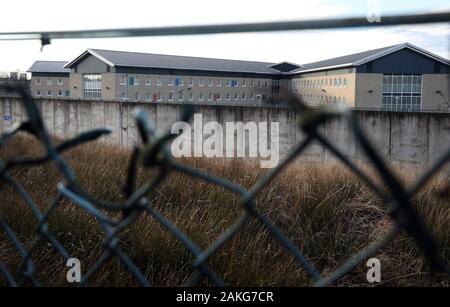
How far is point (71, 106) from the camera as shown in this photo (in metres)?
19.3

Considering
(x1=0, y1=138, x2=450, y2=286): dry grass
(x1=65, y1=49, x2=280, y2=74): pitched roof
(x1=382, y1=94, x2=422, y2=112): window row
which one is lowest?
(x1=0, y1=138, x2=450, y2=286): dry grass

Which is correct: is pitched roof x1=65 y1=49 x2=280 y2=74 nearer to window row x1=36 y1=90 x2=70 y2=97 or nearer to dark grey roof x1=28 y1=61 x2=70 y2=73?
dark grey roof x1=28 y1=61 x2=70 y2=73

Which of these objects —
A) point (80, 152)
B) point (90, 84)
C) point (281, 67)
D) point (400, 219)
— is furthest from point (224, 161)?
point (281, 67)

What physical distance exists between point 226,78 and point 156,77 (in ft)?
20.2

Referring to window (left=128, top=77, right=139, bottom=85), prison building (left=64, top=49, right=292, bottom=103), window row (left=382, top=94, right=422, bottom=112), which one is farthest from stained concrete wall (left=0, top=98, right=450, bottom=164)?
window row (left=382, top=94, right=422, bottom=112)

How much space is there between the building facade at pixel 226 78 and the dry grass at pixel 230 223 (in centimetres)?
2849

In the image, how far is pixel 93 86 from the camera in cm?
3997

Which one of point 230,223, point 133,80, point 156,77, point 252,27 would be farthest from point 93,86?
point 252,27

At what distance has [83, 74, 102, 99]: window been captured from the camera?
129 ft

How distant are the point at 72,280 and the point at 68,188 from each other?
2.67 ft

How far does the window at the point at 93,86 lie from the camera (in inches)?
1554

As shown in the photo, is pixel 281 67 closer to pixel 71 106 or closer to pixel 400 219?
pixel 71 106
